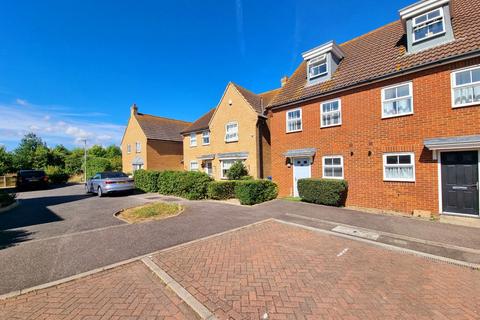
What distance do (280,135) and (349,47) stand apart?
7063mm

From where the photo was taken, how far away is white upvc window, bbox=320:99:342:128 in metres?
11.6

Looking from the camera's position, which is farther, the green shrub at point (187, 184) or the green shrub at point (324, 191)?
the green shrub at point (187, 184)

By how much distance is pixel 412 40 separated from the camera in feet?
32.7

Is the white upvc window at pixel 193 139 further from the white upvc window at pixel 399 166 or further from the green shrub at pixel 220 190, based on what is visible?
the white upvc window at pixel 399 166

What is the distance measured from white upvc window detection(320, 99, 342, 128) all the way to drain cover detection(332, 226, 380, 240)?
6.26m

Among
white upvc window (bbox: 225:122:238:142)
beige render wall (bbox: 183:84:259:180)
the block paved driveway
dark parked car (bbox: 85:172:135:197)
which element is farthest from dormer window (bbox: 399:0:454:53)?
dark parked car (bbox: 85:172:135:197)

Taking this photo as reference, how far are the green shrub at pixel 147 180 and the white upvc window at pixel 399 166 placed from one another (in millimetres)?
15184

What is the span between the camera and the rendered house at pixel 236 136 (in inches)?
668

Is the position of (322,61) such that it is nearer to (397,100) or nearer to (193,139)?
(397,100)

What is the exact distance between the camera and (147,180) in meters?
18.0

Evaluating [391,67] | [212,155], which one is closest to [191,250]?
[391,67]

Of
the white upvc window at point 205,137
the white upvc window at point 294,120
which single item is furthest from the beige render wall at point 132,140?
the white upvc window at point 294,120

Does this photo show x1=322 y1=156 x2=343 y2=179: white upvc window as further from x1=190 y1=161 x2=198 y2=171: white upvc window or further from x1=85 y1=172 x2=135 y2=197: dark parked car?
x1=190 y1=161 x2=198 y2=171: white upvc window

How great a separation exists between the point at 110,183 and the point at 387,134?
1673 centimetres
